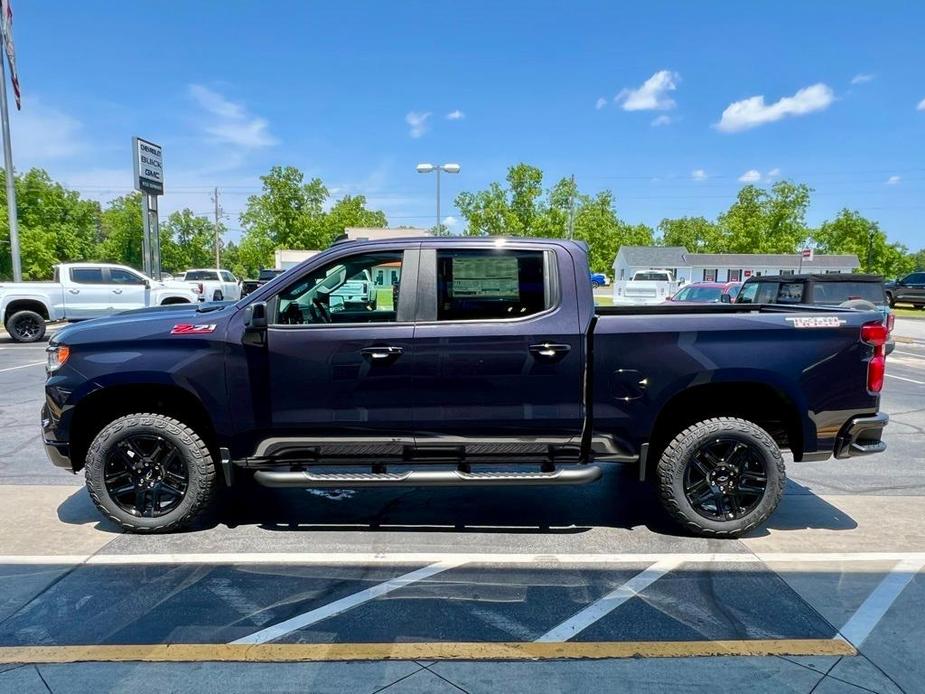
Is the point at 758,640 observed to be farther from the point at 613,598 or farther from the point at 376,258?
the point at 376,258

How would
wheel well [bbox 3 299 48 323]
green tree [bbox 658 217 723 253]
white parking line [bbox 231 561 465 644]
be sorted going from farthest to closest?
green tree [bbox 658 217 723 253], wheel well [bbox 3 299 48 323], white parking line [bbox 231 561 465 644]

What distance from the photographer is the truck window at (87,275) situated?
51.4 ft

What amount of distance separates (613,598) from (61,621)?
289cm

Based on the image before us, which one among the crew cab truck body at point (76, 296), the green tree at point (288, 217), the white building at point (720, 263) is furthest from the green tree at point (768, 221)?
the crew cab truck body at point (76, 296)

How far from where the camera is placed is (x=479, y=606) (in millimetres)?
3125

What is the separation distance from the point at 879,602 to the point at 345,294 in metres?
3.85

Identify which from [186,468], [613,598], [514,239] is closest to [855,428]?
[613,598]

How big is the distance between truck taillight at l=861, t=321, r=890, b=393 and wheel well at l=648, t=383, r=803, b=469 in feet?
1.75

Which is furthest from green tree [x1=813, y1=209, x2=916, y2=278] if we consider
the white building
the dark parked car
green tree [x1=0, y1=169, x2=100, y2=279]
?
green tree [x1=0, y1=169, x2=100, y2=279]

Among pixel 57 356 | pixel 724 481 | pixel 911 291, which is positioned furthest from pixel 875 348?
pixel 911 291

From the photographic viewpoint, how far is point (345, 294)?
4391 mm

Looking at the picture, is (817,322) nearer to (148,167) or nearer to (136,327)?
(136,327)

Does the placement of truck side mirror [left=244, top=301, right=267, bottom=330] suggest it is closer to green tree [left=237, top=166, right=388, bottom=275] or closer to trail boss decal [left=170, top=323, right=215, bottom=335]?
trail boss decal [left=170, top=323, right=215, bottom=335]

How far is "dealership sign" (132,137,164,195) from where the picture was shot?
23766mm
